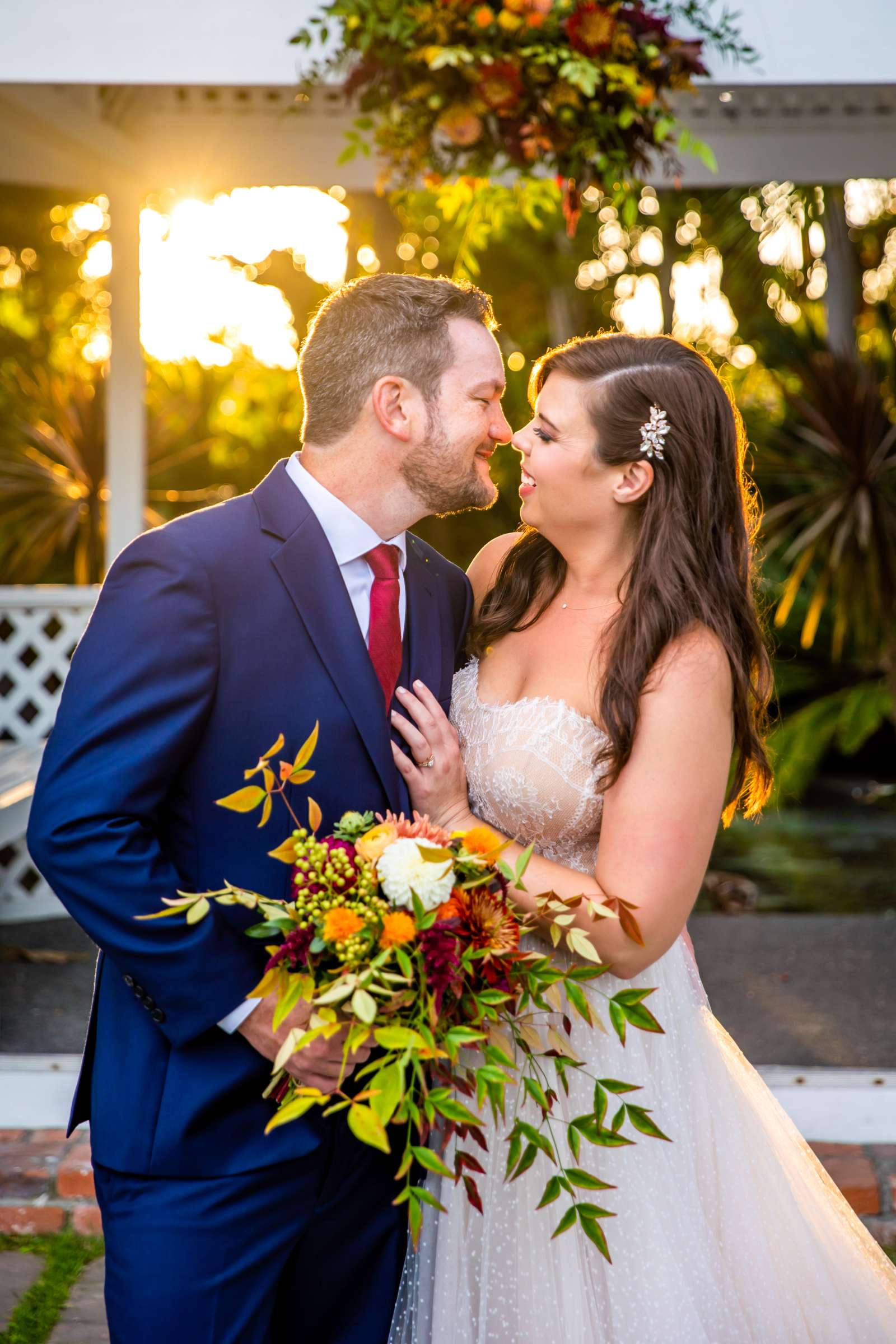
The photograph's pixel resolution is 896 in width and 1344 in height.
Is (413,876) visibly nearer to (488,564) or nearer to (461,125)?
(488,564)

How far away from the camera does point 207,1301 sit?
203 centimetres

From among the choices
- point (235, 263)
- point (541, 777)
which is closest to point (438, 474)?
point (541, 777)

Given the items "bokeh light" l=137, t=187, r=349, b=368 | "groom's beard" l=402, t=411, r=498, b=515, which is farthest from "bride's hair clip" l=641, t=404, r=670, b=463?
"bokeh light" l=137, t=187, r=349, b=368

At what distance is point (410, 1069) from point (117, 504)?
4.13 meters

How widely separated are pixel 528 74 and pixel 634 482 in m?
1.79

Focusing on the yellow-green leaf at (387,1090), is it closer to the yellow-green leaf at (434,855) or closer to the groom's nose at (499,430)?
the yellow-green leaf at (434,855)

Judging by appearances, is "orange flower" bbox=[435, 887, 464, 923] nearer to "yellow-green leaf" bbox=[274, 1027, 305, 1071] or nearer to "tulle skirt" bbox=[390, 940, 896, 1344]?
"yellow-green leaf" bbox=[274, 1027, 305, 1071]

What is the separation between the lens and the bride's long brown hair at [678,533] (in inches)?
99.7

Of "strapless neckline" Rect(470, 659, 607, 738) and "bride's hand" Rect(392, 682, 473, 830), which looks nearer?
"bride's hand" Rect(392, 682, 473, 830)

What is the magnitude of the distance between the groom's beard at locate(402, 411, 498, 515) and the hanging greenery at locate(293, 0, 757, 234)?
1775 mm

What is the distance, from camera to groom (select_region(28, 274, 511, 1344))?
1987mm

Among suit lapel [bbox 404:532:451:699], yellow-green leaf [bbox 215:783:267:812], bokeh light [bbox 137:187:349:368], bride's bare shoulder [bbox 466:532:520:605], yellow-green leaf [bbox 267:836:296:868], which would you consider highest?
bokeh light [bbox 137:187:349:368]

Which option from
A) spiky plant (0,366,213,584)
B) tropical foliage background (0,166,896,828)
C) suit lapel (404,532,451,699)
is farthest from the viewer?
spiky plant (0,366,213,584)

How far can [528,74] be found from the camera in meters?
3.82
